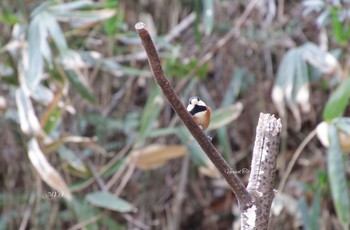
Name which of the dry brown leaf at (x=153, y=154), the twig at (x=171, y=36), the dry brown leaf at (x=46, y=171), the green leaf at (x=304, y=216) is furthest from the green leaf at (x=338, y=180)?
the twig at (x=171, y=36)

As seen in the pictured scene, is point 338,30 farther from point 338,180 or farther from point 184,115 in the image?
point 184,115

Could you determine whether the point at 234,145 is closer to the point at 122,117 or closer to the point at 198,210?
the point at 198,210

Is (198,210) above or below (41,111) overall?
below

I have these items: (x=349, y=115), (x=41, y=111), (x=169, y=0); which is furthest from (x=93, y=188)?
(x=349, y=115)

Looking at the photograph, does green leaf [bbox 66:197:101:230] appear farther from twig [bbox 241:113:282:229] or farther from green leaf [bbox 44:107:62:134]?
twig [bbox 241:113:282:229]

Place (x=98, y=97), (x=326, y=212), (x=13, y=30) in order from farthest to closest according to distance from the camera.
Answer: (x=98, y=97) → (x=326, y=212) → (x=13, y=30)

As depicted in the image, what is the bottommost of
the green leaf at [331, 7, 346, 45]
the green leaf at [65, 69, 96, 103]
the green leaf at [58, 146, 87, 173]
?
the green leaf at [58, 146, 87, 173]

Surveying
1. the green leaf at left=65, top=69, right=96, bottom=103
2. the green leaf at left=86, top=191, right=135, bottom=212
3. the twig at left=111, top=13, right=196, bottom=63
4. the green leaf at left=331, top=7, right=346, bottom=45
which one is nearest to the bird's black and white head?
the green leaf at left=86, top=191, right=135, bottom=212
